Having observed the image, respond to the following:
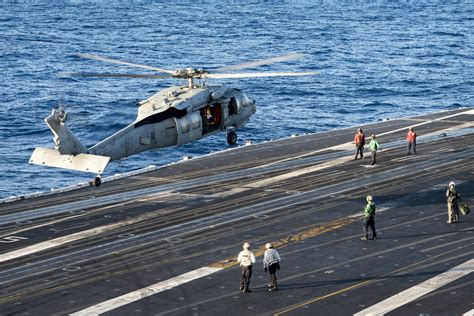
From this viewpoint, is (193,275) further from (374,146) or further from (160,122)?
(374,146)

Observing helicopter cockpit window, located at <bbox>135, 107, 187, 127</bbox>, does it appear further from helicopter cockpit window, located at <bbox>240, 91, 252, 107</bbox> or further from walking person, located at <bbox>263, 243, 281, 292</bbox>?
walking person, located at <bbox>263, 243, 281, 292</bbox>

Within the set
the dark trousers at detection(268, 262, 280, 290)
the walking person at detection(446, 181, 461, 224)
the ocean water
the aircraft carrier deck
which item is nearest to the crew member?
the aircraft carrier deck

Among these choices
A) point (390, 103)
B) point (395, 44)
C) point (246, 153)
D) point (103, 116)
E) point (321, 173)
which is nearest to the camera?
point (321, 173)

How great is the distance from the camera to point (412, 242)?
4222 cm

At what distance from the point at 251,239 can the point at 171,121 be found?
784cm

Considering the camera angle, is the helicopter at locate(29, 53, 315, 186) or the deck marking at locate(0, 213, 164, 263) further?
the helicopter at locate(29, 53, 315, 186)

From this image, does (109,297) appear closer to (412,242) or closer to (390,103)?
(412,242)

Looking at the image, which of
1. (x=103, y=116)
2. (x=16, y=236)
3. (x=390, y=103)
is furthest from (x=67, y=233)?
(x=390, y=103)

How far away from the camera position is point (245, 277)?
35.2 meters

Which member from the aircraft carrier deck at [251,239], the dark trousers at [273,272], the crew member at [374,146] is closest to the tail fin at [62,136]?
the aircraft carrier deck at [251,239]

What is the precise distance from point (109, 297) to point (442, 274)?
41.6 feet

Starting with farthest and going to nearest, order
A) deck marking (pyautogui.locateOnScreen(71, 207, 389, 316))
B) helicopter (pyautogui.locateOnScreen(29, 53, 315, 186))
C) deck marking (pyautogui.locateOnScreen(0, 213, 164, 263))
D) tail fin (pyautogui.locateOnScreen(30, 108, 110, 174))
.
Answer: helicopter (pyautogui.locateOnScreen(29, 53, 315, 186)) → tail fin (pyautogui.locateOnScreen(30, 108, 110, 174)) → deck marking (pyautogui.locateOnScreen(0, 213, 164, 263)) → deck marking (pyautogui.locateOnScreen(71, 207, 389, 316))

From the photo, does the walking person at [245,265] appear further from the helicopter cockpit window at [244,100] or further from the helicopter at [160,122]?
the helicopter cockpit window at [244,100]

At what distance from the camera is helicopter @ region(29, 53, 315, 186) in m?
43.0
